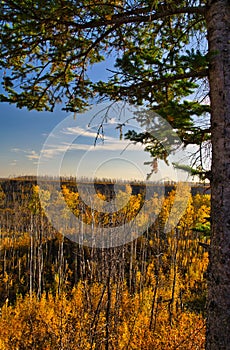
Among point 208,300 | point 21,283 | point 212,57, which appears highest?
point 212,57

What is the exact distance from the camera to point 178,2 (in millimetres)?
3689

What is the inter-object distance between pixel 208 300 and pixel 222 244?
1.88 ft

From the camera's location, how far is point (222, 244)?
279 centimetres

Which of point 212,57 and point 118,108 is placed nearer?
point 212,57

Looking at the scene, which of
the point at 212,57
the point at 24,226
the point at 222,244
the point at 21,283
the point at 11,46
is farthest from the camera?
the point at 24,226

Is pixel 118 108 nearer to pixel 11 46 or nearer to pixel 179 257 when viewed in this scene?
pixel 11 46

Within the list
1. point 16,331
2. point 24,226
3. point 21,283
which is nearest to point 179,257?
point 21,283

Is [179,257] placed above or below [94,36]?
below

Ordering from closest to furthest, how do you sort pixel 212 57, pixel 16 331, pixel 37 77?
pixel 212 57 → pixel 37 77 → pixel 16 331

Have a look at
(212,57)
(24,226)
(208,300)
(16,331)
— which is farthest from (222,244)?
(24,226)

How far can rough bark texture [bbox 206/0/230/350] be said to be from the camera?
2.72m

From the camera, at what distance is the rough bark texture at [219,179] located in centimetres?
272

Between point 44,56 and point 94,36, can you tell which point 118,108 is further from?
point 44,56

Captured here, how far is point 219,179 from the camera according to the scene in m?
2.91
